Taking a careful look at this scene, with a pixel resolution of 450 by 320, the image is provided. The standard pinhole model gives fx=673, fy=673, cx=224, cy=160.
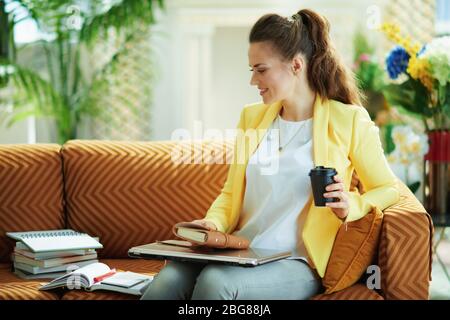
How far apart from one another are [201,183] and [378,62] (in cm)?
204

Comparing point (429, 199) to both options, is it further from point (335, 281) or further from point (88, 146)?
point (88, 146)

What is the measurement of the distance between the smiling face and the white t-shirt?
0.12m

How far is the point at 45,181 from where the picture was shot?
7.77 feet

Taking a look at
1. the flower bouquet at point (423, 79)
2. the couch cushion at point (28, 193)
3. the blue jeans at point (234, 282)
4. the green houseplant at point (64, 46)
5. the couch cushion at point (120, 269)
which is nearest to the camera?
the blue jeans at point (234, 282)

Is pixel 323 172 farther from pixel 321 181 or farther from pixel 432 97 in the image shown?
pixel 432 97

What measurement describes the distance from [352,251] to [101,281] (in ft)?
2.36

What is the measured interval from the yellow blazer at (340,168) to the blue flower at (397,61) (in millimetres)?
844

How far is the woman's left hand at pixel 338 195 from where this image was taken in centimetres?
170

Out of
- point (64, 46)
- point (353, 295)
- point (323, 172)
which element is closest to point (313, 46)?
point (323, 172)

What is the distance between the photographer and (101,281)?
194 cm

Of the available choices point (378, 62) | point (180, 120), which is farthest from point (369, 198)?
point (180, 120)

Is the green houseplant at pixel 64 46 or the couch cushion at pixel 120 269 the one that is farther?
the green houseplant at pixel 64 46

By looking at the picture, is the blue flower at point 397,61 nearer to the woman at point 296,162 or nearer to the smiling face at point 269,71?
the woman at point 296,162

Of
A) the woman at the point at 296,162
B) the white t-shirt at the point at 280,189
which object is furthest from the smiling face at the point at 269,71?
the white t-shirt at the point at 280,189
